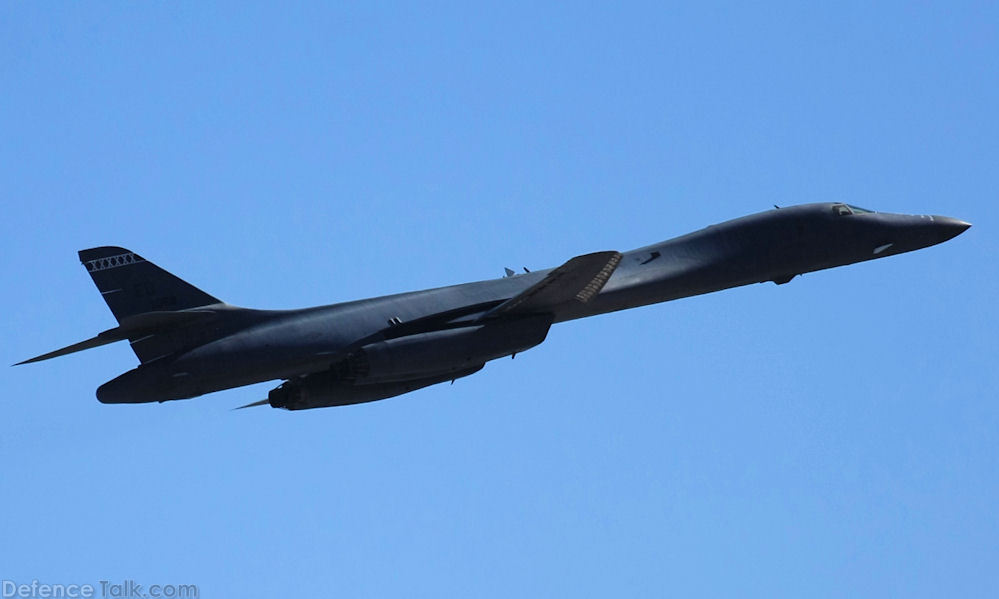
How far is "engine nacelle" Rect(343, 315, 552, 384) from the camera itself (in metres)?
32.6

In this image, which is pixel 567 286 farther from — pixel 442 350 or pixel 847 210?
pixel 847 210

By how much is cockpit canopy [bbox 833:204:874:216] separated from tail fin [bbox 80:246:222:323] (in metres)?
15.5

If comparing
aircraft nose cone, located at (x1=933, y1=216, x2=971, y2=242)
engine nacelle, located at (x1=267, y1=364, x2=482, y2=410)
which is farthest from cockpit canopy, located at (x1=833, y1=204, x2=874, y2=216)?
engine nacelle, located at (x1=267, y1=364, x2=482, y2=410)

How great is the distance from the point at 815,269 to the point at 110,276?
16.4 metres

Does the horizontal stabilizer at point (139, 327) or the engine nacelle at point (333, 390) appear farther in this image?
the engine nacelle at point (333, 390)

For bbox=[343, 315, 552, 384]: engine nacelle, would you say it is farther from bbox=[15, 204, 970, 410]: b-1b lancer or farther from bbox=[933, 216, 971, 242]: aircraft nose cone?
bbox=[933, 216, 971, 242]: aircraft nose cone

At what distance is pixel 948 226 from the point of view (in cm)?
4078

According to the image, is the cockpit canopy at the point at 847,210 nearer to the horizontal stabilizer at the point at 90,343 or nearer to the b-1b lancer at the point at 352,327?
the b-1b lancer at the point at 352,327

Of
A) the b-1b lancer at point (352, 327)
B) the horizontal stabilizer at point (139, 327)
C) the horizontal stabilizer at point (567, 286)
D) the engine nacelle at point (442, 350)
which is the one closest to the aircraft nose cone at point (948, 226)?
the b-1b lancer at point (352, 327)

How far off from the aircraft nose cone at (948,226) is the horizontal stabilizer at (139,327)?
59.0 ft

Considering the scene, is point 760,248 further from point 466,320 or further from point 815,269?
point 466,320

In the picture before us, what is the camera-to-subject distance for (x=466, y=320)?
1341 inches

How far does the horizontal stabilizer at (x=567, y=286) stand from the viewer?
3303 centimetres

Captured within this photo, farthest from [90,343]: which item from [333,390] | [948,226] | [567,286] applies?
[948,226]
